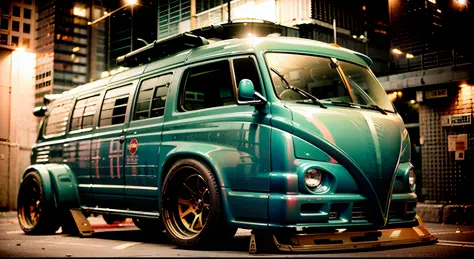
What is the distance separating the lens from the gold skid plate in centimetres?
505

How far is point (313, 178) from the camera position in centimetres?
523

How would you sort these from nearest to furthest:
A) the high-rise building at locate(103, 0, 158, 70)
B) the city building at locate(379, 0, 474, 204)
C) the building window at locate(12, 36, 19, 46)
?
the city building at locate(379, 0, 474, 204)
the building window at locate(12, 36, 19, 46)
the high-rise building at locate(103, 0, 158, 70)

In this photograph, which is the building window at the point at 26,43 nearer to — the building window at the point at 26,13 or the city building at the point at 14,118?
the city building at the point at 14,118

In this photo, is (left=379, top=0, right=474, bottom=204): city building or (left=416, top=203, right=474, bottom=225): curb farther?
(left=379, top=0, right=474, bottom=204): city building

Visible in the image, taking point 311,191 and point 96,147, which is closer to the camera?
point 311,191

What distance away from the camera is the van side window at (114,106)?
305 inches

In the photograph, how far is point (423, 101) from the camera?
12.6m

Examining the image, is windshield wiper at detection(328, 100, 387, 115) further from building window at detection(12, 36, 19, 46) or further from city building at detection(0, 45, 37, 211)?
building window at detection(12, 36, 19, 46)

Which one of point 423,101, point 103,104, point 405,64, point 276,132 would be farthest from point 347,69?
point 405,64

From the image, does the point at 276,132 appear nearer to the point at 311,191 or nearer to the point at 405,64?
the point at 311,191

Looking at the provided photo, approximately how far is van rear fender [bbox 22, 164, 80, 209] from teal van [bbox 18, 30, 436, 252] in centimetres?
48

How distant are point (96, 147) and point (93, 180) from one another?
1.74 feet

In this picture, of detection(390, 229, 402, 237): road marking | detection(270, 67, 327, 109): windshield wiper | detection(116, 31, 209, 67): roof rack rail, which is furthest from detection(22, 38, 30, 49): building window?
detection(390, 229, 402, 237): road marking

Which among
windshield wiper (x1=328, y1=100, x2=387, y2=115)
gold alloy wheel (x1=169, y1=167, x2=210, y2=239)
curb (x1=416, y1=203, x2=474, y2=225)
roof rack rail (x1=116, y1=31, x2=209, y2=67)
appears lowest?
curb (x1=416, y1=203, x2=474, y2=225)
